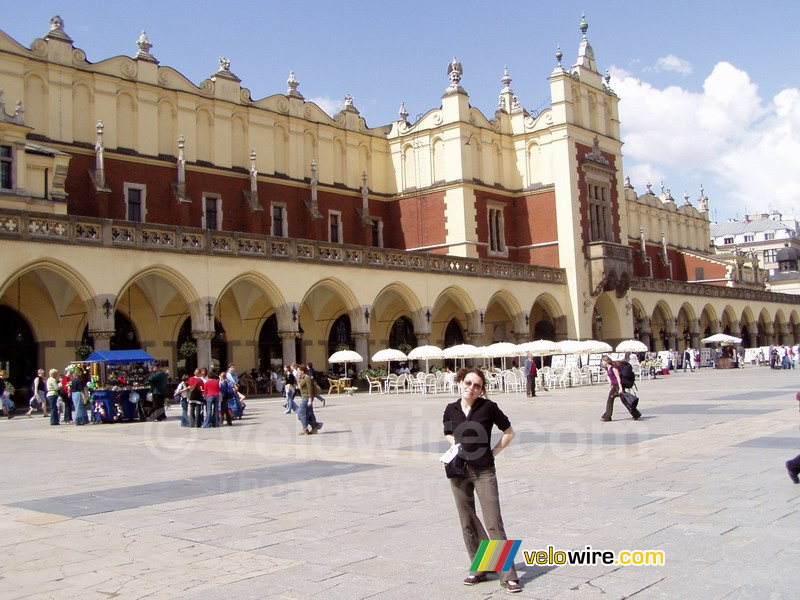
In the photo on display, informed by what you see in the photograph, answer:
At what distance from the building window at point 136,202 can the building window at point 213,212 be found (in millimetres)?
3146

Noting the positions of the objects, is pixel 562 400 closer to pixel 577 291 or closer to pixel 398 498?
pixel 398 498

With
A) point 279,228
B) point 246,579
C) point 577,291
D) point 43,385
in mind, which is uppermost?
point 279,228

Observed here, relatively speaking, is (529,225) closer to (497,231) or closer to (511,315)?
(497,231)

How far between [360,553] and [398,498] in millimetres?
2353

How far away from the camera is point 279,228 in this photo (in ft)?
133

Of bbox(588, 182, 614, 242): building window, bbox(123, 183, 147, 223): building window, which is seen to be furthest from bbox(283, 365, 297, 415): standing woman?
bbox(588, 182, 614, 242): building window

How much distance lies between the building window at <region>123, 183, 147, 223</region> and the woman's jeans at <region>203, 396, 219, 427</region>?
695 inches

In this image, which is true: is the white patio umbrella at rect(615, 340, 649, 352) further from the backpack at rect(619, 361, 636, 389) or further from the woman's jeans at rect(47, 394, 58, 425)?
the woman's jeans at rect(47, 394, 58, 425)

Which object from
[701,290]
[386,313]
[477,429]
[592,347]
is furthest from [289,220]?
[477,429]

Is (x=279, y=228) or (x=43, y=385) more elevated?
(x=279, y=228)

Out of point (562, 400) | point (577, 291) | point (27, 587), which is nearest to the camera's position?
point (27, 587)

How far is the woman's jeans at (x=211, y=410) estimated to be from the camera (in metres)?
19.2

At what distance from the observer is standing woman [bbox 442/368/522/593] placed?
602 cm

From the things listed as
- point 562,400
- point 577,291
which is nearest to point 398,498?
point 562,400
